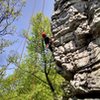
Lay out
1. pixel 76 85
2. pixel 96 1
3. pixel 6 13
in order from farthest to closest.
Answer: pixel 6 13, pixel 96 1, pixel 76 85

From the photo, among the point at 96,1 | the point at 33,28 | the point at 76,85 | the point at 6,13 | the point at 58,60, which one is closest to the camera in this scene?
the point at 76,85

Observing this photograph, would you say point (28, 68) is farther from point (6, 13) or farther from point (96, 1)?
point (96, 1)

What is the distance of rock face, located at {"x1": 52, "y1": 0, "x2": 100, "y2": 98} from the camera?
36.1 ft

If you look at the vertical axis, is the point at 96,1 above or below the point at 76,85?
above

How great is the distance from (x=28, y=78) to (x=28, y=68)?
94 cm

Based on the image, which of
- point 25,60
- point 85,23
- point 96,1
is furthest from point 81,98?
point 25,60

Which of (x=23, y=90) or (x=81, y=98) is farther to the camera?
(x=23, y=90)

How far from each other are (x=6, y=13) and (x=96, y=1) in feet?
25.0

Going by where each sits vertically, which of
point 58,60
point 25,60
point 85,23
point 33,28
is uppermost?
point 33,28

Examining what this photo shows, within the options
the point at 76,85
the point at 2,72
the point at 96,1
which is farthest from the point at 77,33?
the point at 2,72

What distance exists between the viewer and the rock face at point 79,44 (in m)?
11.0

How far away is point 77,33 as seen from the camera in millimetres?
12328

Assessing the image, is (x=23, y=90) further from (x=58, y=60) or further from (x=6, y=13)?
(x=58, y=60)

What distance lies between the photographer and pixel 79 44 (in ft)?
40.8
